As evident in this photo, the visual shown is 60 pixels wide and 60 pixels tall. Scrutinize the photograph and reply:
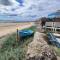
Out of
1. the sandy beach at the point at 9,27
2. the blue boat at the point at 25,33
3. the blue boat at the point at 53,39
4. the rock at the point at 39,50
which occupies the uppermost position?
the sandy beach at the point at 9,27

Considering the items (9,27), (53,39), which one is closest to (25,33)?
(9,27)

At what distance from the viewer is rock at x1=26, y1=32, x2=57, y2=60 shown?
5.84ft

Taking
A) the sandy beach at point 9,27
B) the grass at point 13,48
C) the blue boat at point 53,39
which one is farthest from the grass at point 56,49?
the sandy beach at point 9,27

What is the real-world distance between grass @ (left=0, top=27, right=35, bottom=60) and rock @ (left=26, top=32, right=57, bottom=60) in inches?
2.1

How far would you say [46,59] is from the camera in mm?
1777

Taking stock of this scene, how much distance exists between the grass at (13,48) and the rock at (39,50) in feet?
0.17

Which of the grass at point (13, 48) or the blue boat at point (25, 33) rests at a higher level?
the blue boat at point (25, 33)

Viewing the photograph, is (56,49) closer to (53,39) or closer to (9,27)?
(53,39)

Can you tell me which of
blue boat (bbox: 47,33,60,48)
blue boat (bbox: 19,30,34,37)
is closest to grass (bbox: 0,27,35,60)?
blue boat (bbox: 19,30,34,37)

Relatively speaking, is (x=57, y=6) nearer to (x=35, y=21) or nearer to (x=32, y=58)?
(x=35, y=21)

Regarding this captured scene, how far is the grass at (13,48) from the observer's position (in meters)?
1.83

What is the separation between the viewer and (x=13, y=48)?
1861mm

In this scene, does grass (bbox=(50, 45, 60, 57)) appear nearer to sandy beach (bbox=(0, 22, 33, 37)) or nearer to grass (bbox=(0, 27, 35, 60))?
grass (bbox=(0, 27, 35, 60))

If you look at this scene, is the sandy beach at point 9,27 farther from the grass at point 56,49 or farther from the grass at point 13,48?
the grass at point 56,49
